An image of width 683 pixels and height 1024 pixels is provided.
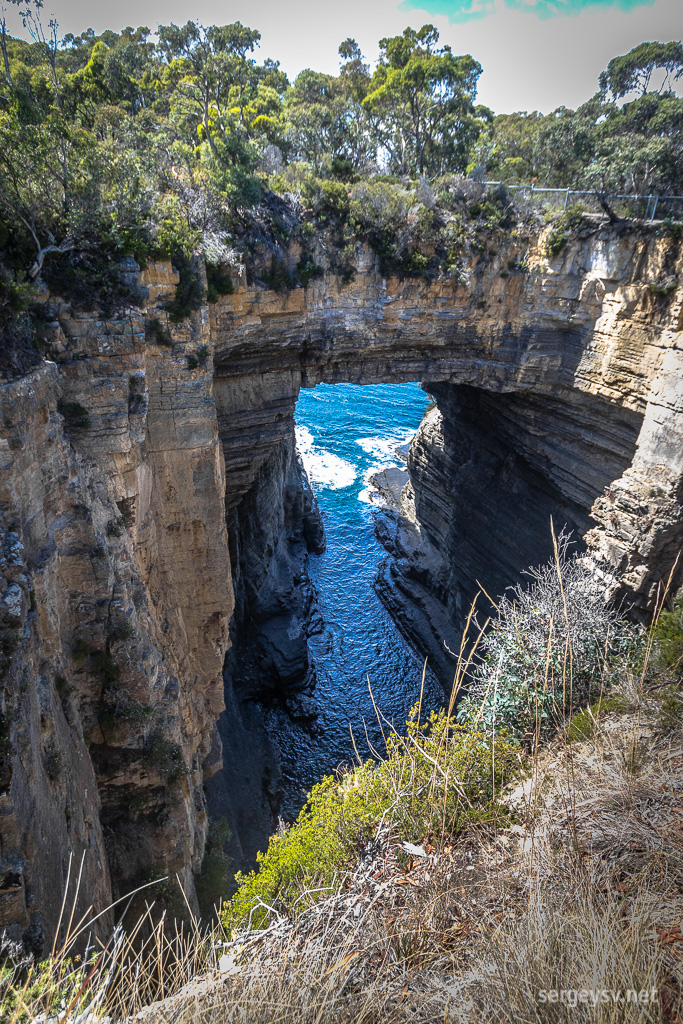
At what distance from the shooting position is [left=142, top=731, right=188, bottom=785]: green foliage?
8.88 meters

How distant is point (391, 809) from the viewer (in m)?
5.21

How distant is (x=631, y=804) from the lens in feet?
14.2

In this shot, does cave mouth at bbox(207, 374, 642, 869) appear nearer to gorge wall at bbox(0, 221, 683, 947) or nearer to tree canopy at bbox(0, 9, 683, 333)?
gorge wall at bbox(0, 221, 683, 947)

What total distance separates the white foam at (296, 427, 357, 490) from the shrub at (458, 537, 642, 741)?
20.9 m

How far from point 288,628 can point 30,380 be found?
50.1 feet

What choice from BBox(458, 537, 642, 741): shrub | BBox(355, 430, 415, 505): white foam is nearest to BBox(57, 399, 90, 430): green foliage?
BBox(458, 537, 642, 741): shrub

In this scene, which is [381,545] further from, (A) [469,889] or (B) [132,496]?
(A) [469,889]

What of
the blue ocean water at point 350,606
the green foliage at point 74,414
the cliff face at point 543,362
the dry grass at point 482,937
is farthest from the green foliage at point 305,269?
the dry grass at point 482,937

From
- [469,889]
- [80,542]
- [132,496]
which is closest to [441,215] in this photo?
[132,496]

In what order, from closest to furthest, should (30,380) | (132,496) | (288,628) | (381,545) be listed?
(30,380)
(132,496)
(288,628)
(381,545)

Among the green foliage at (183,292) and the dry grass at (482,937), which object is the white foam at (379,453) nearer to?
the green foliage at (183,292)

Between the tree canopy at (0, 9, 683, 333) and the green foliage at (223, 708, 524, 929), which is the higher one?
the tree canopy at (0, 9, 683, 333)

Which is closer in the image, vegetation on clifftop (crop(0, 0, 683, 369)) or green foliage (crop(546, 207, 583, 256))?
vegetation on clifftop (crop(0, 0, 683, 369))

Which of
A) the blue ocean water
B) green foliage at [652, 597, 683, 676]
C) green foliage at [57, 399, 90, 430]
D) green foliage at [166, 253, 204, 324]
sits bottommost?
the blue ocean water
